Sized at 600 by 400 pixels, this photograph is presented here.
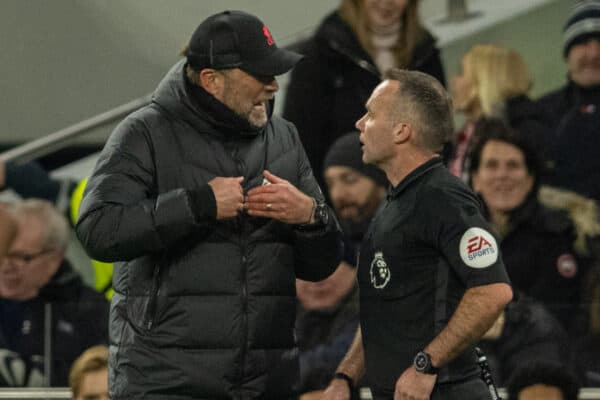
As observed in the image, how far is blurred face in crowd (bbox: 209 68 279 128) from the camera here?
13.0 feet

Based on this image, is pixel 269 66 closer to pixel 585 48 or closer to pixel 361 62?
pixel 361 62

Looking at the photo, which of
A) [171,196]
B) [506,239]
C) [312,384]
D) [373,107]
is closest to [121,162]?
[171,196]

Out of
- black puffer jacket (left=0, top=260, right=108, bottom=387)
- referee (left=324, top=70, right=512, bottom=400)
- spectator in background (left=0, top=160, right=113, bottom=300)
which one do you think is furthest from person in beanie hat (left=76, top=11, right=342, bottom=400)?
spectator in background (left=0, top=160, right=113, bottom=300)

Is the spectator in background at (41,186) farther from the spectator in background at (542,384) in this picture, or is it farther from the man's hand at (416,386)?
the man's hand at (416,386)

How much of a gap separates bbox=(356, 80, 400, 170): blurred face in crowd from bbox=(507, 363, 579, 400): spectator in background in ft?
5.86

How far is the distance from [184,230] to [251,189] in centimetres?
24

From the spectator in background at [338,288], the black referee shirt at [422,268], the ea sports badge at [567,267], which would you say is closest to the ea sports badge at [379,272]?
the black referee shirt at [422,268]

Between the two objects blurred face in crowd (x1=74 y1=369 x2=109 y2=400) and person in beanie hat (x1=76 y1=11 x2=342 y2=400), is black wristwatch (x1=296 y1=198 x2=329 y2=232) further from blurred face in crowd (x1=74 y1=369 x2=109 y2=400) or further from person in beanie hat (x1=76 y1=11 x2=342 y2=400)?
blurred face in crowd (x1=74 y1=369 x2=109 y2=400)

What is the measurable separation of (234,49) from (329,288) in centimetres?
211

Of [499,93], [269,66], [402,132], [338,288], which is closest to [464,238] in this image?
[402,132]

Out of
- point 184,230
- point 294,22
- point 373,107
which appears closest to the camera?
point 184,230

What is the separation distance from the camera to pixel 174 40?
23.0 feet

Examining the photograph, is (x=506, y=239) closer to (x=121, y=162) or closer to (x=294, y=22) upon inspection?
(x=294, y=22)

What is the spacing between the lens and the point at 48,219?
641 cm
